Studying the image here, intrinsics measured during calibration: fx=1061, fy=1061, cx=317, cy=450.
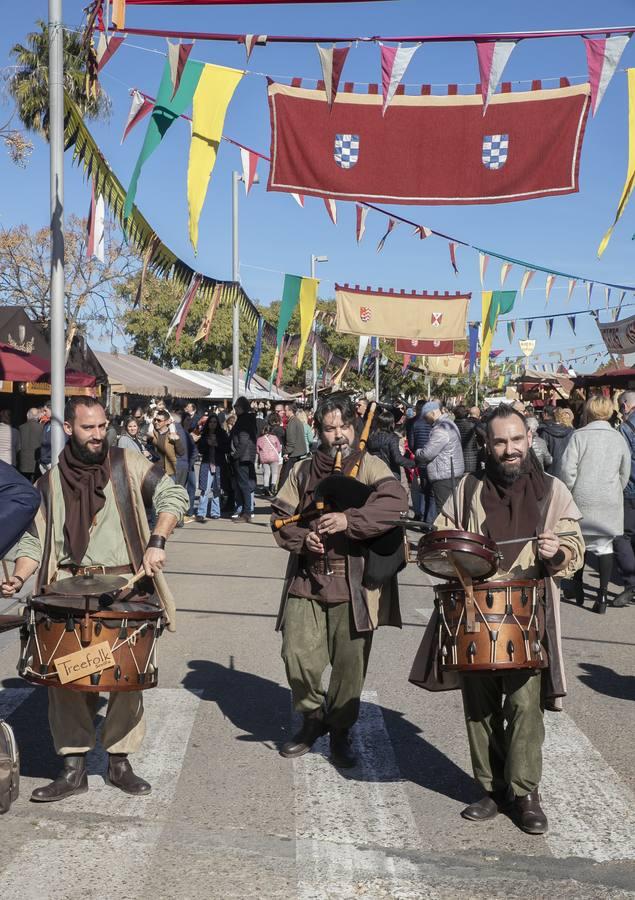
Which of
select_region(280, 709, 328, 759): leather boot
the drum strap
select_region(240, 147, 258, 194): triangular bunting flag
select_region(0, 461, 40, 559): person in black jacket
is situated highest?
select_region(240, 147, 258, 194): triangular bunting flag

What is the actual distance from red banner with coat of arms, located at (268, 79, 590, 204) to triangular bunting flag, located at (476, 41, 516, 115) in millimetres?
Result: 1124

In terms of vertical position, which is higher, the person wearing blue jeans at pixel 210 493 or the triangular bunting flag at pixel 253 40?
the triangular bunting flag at pixel 253 40

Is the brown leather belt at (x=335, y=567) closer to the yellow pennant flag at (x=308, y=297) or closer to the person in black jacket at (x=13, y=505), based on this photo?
the person in black jacket at (x=13, y=505)

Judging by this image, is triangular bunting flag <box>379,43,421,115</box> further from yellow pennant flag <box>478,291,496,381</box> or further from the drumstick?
yellow pennant flag <box>478,291,496,381</box>

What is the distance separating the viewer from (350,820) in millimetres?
4617

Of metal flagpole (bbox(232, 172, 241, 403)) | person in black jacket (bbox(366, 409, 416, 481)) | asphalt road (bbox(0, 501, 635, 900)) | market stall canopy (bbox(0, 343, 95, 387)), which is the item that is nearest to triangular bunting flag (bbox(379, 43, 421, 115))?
asphalt road (bbox(0, 501, 635, 900))

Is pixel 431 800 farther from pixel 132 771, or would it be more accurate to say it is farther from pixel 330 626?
pixel 132 771

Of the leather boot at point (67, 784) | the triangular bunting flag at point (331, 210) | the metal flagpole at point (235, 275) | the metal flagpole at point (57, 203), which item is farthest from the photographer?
the metal flagpole at point (235, 275)

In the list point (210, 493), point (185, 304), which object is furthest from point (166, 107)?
point (210, 493)

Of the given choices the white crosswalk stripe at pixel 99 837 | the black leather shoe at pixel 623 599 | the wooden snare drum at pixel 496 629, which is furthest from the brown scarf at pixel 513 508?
the black leather shoe at pixel 623 599

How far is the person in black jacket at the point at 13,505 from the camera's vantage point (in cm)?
386

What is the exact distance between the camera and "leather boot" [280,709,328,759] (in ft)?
18.4

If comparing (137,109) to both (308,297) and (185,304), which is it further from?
(308,297)

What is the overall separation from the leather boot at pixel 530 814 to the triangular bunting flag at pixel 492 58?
568 centimetres
